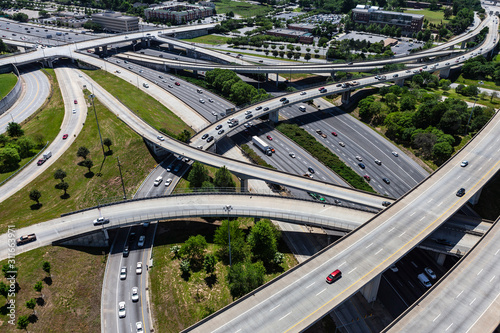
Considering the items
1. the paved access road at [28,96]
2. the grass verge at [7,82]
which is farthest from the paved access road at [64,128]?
the grass verge at [7,82]

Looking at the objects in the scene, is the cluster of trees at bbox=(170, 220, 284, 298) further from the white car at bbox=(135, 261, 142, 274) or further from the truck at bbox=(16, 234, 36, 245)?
the truck at bbox=(16, 234, 36, 245)

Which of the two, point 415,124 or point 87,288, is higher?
point 415,124

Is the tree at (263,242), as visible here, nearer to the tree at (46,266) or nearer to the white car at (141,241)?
the white car at (141,241)

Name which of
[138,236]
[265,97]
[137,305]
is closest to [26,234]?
[138,236]

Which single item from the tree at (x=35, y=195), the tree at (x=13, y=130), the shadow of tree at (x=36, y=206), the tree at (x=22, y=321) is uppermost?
the tree at (x=13, y=130)

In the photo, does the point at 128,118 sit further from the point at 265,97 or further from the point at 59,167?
the point at 265,97

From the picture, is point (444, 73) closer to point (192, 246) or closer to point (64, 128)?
point (192, 246)

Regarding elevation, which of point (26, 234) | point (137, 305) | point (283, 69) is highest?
point (283, 69)

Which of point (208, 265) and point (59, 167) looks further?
point (59, 167)
